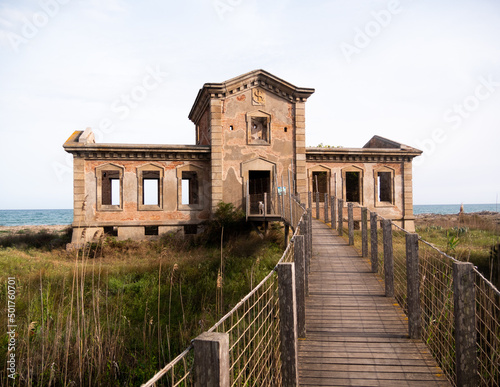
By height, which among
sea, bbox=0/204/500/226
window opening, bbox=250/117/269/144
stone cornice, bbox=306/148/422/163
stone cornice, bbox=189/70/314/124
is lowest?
sea, bbox=0/204/500/226

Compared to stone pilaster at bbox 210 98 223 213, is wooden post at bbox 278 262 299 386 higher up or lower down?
lower down

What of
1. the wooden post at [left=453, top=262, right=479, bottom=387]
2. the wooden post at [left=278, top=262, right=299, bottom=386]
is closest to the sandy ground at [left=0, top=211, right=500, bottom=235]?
Answer: the wooden post at [left=453, top=262, right=479, bottom=387]

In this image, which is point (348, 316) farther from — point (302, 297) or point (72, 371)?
point (72, 371)

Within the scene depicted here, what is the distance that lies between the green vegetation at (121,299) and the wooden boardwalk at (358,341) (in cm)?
154

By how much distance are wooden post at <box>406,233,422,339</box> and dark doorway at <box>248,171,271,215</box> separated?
12652mm

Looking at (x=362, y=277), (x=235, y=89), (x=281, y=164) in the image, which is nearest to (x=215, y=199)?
(x=281, y=164)

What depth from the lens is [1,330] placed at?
714 cm

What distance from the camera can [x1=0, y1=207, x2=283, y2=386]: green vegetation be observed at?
5816mm

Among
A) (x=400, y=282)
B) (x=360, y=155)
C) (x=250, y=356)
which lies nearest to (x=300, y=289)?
(x=250, y=356)

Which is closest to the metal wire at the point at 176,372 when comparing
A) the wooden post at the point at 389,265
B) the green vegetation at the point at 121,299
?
the green vegetation at the point at 121,299

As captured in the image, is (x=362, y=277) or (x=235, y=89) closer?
(x=362, y=277)

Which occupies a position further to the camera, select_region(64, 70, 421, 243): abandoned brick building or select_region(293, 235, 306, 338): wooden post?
select_region(64, 70, 421, 243): abandoned brick building

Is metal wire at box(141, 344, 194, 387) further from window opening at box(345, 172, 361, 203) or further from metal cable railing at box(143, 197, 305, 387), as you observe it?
window opening at box(345, 172, 361, 203)

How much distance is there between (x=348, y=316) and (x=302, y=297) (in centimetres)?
130
